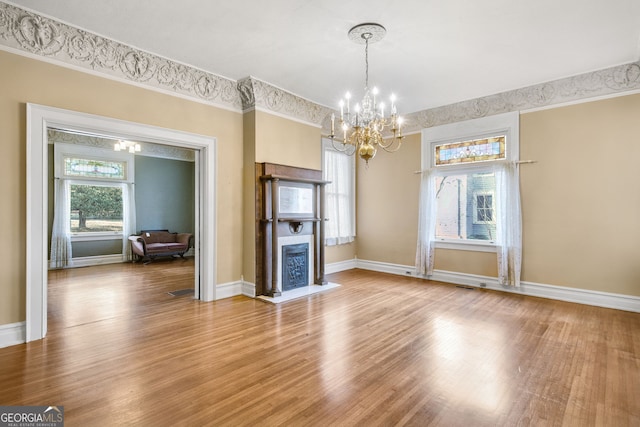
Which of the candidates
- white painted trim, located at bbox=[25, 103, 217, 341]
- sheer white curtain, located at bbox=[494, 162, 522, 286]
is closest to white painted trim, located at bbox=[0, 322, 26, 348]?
white painted trim, located at bbox=[25, 103, 217, 341]

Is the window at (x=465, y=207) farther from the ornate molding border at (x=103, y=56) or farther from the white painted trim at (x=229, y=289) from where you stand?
the ornate molding border at (x=103, y=56)

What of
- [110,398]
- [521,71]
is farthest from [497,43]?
[110,398]

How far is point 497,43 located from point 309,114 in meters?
2.93

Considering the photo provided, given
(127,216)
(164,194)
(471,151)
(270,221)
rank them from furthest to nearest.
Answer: (164,194) < (127,216) < (471,151) < (270,221)

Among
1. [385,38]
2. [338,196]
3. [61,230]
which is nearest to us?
[385,38]

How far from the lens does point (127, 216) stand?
26.5 ft

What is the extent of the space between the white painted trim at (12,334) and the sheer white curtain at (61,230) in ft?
15.7

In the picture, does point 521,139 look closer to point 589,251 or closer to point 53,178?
point 589,251

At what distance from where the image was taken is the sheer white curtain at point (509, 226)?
491 centimetres

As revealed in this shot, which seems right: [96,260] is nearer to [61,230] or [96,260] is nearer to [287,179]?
[61,230]

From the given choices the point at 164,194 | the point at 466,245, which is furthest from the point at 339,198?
the point at 164,194

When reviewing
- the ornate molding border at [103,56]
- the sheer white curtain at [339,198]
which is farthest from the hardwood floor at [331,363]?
the ornate molding border at [103,56]

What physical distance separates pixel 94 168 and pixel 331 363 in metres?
7.77

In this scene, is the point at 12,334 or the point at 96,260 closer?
the point at 12,334
